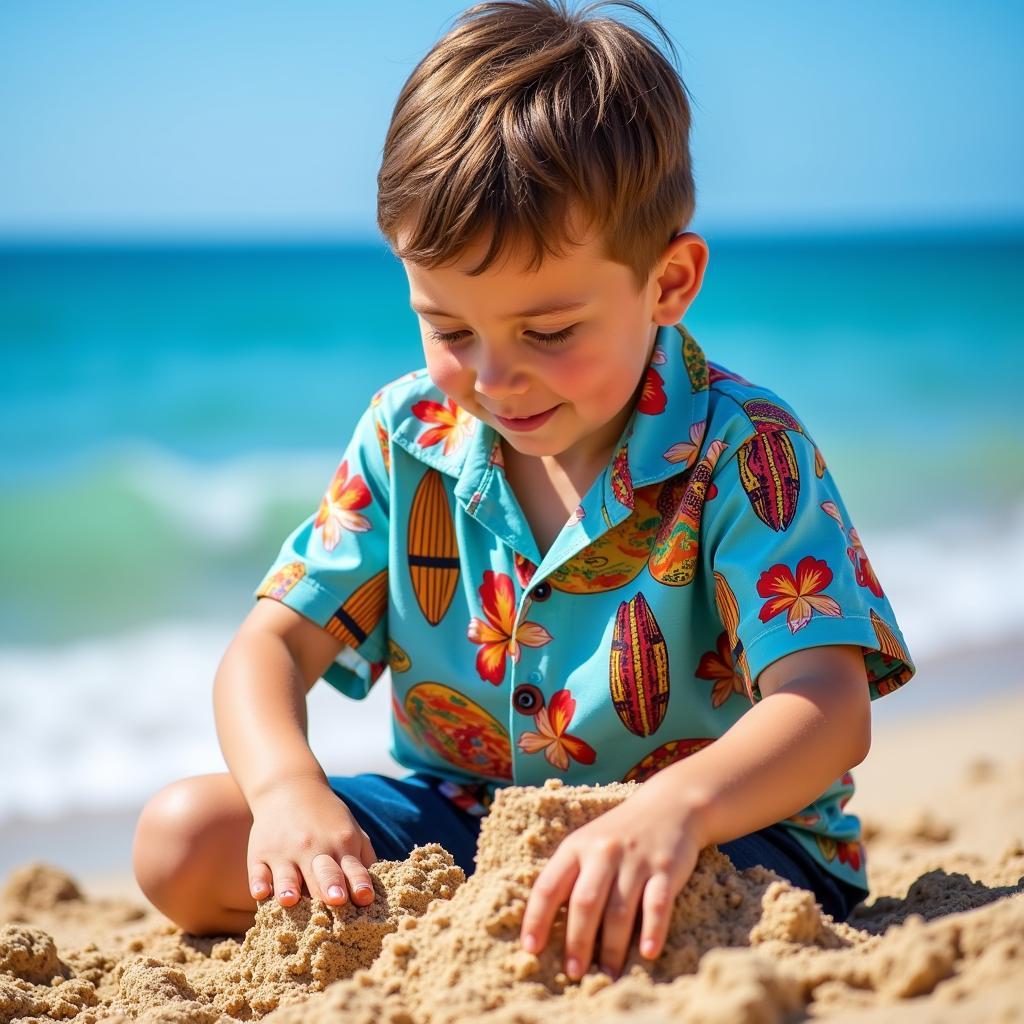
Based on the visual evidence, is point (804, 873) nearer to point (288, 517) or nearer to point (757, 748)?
point (757, 748)

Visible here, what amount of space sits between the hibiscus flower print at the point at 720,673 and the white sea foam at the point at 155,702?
6.49 feet

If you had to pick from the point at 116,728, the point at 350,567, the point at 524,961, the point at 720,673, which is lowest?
the point at 524,961

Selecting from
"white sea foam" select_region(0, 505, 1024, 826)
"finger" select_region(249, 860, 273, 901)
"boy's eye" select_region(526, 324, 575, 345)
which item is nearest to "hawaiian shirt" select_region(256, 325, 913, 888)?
"boy's eye" select_region(526, 324, 575, 345)

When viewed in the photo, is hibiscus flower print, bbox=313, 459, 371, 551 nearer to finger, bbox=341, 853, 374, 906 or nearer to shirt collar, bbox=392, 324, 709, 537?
shirt collar, bbox=392, 324, 709, 537

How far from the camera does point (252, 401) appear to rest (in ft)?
37.8

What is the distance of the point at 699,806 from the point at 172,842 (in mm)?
850

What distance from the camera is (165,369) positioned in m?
12.8

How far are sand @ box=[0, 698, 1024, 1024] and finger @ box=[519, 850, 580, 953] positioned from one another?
0.01 m

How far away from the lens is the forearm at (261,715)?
5.97 feet

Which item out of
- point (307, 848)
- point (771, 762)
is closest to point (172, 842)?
point (307, 848)

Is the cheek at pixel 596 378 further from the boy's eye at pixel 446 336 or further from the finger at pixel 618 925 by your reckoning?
the finger at pixel 618 925

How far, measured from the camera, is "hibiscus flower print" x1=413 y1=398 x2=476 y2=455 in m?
2.07

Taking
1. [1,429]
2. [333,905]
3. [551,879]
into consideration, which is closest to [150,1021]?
[333,905]

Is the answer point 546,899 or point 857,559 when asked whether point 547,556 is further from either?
point 546,899
